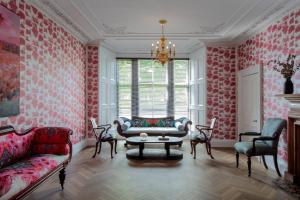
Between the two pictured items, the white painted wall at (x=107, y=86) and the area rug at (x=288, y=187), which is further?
the white painted wall at (x=107, y=86)

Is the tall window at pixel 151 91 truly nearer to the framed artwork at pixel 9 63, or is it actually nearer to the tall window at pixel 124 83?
the tall window at pixel 124 83

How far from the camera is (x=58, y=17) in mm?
4754

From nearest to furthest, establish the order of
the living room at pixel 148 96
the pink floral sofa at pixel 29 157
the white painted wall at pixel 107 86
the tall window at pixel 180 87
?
the pink floral sofa at pixel 29 157 → the living room at pixel 148 96 → the white painted wall at pixel 107 86 → the tall window at pixel 180 87

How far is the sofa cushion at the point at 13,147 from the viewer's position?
115 inches

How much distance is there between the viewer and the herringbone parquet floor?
3.29m

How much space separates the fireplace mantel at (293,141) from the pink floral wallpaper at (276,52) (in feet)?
1.51

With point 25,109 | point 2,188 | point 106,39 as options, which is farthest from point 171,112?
point 2,188

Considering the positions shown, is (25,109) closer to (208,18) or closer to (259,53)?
(208,18)

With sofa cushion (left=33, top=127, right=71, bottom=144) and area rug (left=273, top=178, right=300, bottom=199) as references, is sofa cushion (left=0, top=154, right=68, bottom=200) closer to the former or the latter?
sofa cushion (left=33, top=127, right=71, bottom=144)

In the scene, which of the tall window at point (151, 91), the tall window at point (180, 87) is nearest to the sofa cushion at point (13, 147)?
the tall window at point (151, 91)

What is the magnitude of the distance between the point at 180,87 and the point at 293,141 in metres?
4.65

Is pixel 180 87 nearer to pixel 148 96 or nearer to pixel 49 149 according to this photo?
pixel 148 96

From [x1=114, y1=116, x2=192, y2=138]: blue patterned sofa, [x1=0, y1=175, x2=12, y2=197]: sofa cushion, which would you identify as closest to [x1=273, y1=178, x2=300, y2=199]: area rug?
[x1=114, y1=116, x2=192, y2=138]: blue patterned sofa

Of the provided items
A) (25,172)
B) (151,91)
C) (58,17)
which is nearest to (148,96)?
(151,91)
